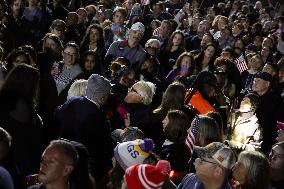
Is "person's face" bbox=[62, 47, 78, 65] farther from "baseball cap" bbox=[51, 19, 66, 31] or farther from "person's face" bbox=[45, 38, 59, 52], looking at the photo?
"baseball cap" bbox=[51, 19, 66, 31]

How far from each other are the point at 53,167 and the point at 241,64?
24.1 feet

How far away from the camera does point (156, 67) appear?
8.89m

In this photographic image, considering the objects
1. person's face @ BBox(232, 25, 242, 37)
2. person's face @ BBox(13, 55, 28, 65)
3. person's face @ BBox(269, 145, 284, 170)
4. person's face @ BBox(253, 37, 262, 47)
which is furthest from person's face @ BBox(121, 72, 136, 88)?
person's face @ BBox(232, 25, 242, 37)

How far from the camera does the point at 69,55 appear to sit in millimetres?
7520

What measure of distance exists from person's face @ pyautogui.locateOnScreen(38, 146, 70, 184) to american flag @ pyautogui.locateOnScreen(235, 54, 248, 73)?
7.02 m

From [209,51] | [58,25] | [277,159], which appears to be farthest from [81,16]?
[277,159]

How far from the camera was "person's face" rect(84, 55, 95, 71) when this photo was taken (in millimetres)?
7867

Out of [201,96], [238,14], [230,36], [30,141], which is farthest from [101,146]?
[238,14]

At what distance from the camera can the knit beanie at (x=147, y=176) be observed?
3.81 meters

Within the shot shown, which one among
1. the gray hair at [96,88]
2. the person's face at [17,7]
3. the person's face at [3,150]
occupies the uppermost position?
the person's face at [17,7]

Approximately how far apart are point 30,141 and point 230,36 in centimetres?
872

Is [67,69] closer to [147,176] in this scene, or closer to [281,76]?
[147,176]

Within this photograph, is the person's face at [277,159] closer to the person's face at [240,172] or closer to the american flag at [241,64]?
the person's face at [240,172]

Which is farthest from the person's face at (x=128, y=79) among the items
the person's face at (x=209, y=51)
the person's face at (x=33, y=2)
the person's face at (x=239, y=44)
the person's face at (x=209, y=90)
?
the person's face at (x=239, y=44)
